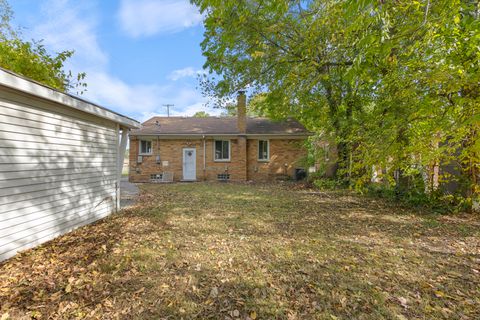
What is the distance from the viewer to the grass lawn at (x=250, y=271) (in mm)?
2492

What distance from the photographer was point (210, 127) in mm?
15914

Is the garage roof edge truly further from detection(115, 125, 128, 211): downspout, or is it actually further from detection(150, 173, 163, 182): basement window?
detection(150, 173, 163, 182): basement window

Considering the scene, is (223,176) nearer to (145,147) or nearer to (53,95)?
(145,147)

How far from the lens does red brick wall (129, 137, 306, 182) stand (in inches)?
582

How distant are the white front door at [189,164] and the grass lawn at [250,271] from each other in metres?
9.17

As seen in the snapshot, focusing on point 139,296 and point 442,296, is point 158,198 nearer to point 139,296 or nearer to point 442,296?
point 139,296

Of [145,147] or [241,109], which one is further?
[145,147]

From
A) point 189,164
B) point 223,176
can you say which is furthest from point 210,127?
point 223,176

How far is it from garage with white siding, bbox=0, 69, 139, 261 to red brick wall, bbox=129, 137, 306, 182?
8.59 meters

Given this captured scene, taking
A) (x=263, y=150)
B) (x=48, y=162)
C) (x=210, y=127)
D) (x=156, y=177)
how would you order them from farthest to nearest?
(x=210, y=127) < (x=263, y=150) < (x=156, y=177) < (x=48, y=162)

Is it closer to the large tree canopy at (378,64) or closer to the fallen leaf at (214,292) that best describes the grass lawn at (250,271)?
the fallen leaf at (214,292)

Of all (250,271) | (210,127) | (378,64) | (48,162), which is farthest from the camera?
(210,127)

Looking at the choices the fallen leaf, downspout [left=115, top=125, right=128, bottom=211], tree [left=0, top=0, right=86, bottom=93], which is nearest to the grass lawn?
the fallen leaf

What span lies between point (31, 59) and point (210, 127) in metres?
9.76
